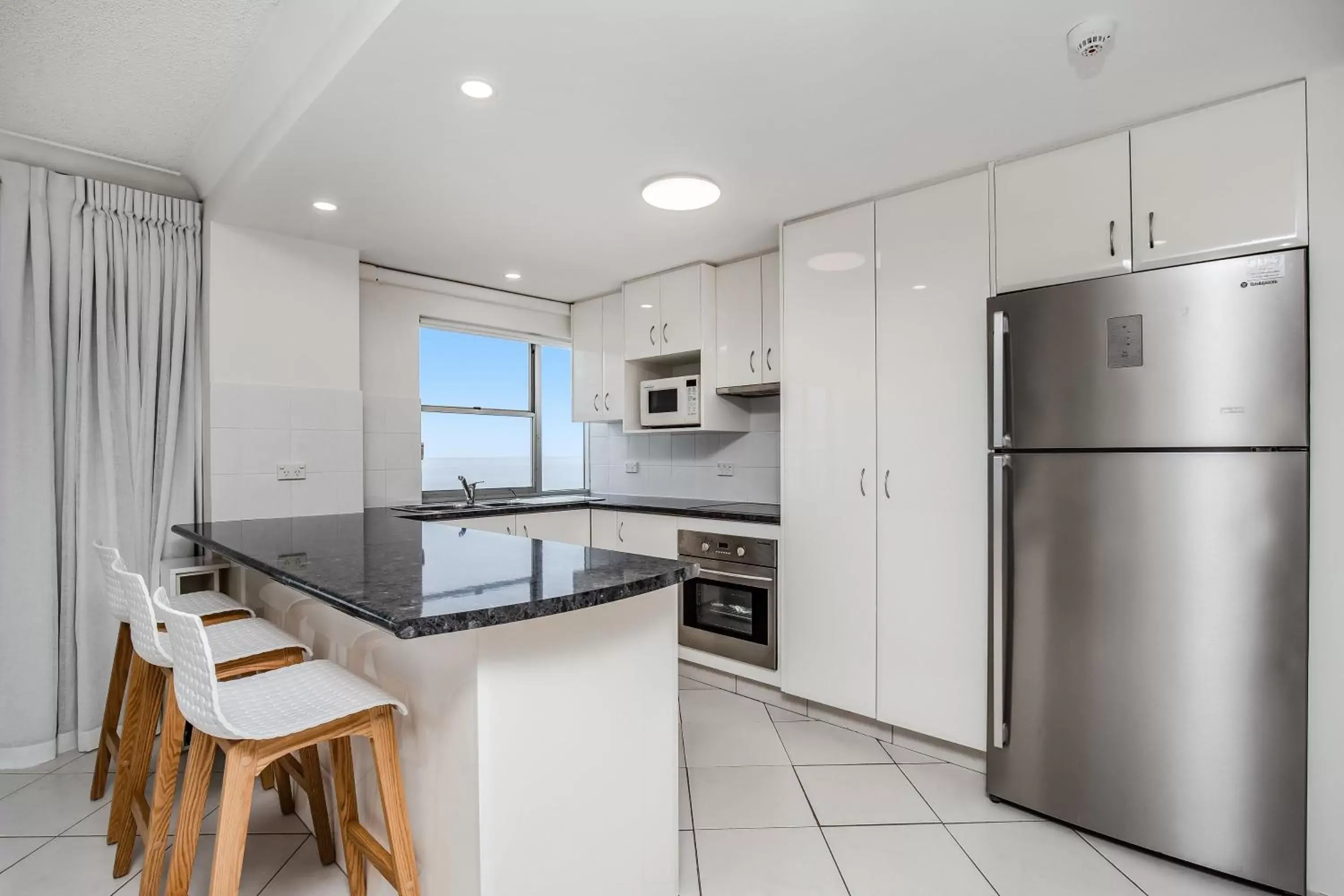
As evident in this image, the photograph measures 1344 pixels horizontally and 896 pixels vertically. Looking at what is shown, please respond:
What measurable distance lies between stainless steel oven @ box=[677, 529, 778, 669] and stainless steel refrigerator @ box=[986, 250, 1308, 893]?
1058 mm

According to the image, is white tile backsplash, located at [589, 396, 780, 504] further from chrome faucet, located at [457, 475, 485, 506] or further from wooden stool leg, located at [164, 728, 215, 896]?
wooden stool leg, located at [164, 728, 215, 896]

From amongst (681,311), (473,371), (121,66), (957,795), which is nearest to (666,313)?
(681,311)

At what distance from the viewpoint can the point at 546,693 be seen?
1.36 m

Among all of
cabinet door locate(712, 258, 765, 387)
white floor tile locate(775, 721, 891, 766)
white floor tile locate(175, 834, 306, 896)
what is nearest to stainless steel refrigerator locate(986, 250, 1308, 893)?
white floor tile locate(775, 721, 891, 766)

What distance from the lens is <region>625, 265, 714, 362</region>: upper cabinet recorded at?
3.55 metres

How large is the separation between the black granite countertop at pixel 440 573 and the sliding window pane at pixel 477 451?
5.49ft

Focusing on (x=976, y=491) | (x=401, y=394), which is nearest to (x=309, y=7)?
(x=401, y=394)

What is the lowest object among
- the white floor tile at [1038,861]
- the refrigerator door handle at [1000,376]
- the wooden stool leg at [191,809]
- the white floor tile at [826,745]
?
the white floor tile at [826,745]

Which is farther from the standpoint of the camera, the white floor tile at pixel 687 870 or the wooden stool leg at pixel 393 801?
the white floor tile at pixel 687 870

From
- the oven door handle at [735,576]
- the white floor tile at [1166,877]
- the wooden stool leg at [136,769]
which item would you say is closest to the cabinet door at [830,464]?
the oven door handle at [735,576]

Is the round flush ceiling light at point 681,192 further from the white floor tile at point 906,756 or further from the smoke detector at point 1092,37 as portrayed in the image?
the white floor tile at point 906,756

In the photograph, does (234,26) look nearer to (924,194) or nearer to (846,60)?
(846,60)

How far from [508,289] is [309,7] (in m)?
2.43

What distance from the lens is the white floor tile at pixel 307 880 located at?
1.71 meters
